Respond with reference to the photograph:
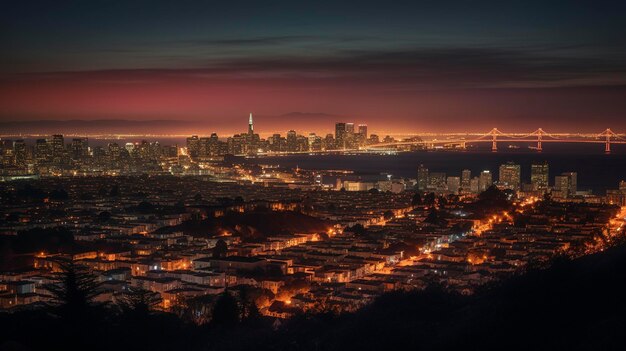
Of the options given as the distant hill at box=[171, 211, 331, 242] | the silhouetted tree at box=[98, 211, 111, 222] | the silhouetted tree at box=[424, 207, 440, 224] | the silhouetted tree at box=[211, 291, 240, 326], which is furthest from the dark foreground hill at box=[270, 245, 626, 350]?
the silhouetted tree at box=[98, 211, 111, 222]

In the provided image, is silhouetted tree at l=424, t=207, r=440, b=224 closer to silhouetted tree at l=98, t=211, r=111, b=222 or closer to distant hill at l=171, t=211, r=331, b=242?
distant hill at l=171, t=211, r=331, b=242

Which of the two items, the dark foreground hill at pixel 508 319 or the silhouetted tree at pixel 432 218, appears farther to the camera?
the silhouetted tree at pixel 432 218

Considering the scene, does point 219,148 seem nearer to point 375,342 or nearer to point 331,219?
point 331,219

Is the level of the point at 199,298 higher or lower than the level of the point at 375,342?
lower

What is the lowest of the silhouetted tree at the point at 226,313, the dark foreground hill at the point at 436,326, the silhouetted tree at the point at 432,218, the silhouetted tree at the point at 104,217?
the silhouetted tree at the point at 432,218

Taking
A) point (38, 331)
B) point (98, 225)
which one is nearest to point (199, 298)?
point (38, 331)

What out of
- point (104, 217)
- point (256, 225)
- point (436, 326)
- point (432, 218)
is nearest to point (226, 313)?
point (436, 326)

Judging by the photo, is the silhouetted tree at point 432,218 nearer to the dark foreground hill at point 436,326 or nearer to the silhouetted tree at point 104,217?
the silhouetted tree at point 104,217

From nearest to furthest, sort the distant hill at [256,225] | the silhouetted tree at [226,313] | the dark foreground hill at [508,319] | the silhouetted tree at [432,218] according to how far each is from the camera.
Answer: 1. the dark foreground hill at [508,319]
2. the silhouetted tree at [226,313]
3. the distant hill at [256,225]
4. the silhouetted tree at [432,218]

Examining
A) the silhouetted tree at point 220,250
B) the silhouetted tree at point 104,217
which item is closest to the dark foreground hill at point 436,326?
the silhouetted tree at point 220,250
